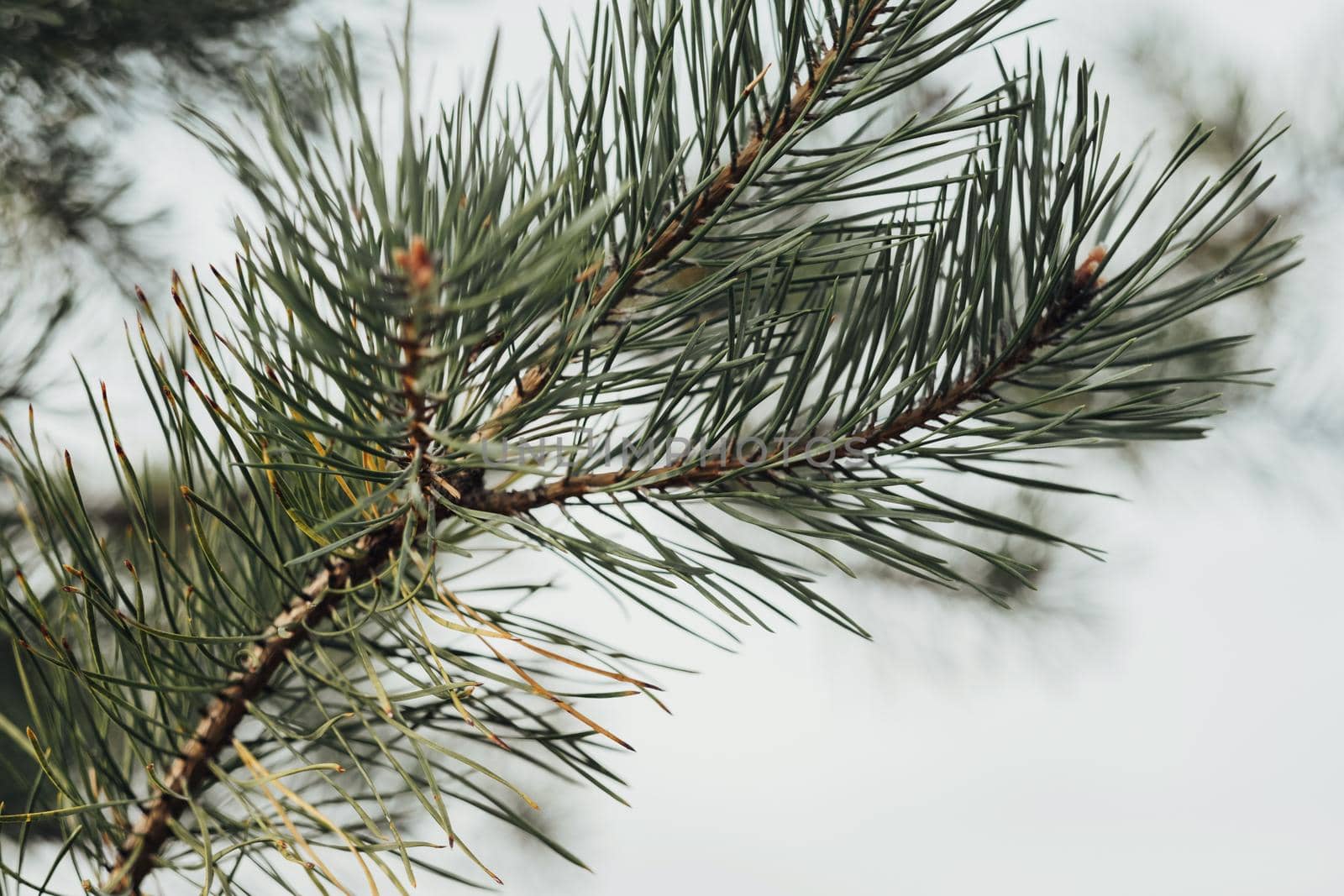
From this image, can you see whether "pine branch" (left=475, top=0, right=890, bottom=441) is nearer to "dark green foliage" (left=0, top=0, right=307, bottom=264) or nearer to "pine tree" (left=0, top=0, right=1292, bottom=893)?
"pine tree" (left=0, top=0, right=1292, bottom=893)

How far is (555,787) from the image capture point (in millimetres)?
727

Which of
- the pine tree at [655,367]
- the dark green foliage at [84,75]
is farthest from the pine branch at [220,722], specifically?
the dark green foliage at [84,75]

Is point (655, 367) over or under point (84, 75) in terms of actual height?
under

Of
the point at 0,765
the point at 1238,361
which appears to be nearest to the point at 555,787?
the point at 0,765

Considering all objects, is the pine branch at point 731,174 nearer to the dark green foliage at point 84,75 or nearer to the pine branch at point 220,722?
the pine branch at point 220,722

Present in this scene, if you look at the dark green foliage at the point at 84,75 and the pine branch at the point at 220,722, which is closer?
the pine branch at the point at 220,722

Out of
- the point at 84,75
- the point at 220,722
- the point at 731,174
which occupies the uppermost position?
the point at 84,75

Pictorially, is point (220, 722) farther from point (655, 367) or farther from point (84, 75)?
point (84, 75)

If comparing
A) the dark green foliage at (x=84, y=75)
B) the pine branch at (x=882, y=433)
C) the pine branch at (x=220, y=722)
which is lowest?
the pine branch at (x=220, y=722)

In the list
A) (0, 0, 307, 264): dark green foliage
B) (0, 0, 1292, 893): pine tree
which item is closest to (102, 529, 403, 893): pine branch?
(0, 0, 1292, 893): pine tree

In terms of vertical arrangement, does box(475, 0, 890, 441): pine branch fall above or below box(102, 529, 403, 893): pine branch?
above

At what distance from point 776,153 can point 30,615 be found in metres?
0.16

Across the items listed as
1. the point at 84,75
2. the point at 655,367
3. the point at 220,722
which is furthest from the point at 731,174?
the point at 84,75

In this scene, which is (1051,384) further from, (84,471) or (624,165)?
(84,471)
